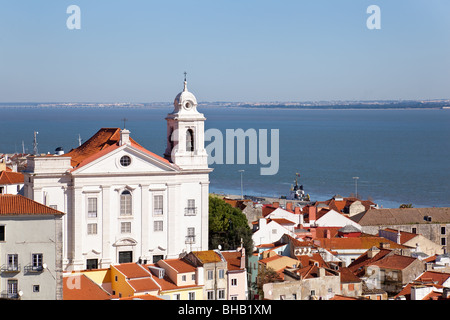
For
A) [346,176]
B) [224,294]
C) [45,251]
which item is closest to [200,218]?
[224,294]

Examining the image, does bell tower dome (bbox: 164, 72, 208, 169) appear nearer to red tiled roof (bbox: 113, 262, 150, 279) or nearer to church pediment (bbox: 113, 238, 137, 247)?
church pediment (bbox: 113, 238, 137, 247)

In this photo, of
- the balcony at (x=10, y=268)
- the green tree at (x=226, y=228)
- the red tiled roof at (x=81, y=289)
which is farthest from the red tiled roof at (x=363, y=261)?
the balcony at (x=10, y=268)

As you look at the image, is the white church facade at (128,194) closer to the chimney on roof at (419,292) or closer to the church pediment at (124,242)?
the church pediment at (124,242)

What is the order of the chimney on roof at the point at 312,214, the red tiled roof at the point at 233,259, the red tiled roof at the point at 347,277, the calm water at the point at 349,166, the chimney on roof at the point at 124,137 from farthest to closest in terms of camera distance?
the calm water at the point at 349,166 < the chimney on roof at the point at 312,214 < the chimney on roof at the point at 124,137 < the red tiled roof at the point at 347,277 < the red tiled roof at the point at 233,259

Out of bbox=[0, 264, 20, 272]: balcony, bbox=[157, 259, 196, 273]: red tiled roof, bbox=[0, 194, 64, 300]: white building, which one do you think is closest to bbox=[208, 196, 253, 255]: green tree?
bbox=[157, 259, 196, 273]: red tiled roof

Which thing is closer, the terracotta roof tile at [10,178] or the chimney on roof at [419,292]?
the chimney on roof at [419,292]

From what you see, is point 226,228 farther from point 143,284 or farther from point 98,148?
point 143,284
